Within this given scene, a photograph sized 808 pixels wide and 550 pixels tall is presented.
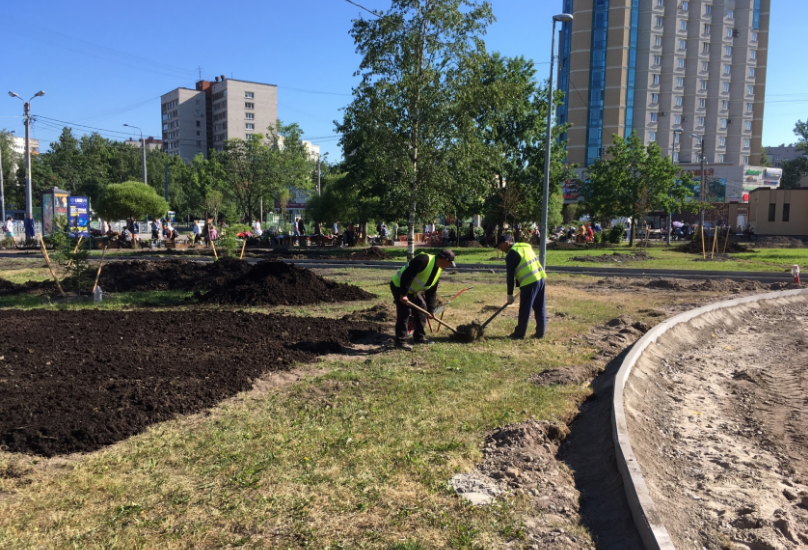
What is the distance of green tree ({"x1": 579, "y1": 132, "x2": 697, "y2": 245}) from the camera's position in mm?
34938

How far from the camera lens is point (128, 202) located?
3008 cm

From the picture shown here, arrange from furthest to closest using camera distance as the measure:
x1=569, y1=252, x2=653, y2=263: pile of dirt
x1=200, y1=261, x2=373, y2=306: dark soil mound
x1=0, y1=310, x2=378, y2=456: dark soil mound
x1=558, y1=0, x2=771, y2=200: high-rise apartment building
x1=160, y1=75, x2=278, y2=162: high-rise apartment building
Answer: x1=160, y1=75, x2=278, y2=162: high-rise apartment building, x1=558, y1=0, x2=771, y2=200: high-rise apartment building, x1=569, y1=252, x2=653, y2=263: pile of dirt, x1=200, y1=261, x2=373, y2=306: dark soil mound, x1=0, y1=310, x2=378, y2=456: dark soil mound

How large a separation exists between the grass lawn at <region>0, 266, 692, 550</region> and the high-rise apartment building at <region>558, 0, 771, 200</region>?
241 feet

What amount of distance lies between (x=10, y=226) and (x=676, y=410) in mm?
41749

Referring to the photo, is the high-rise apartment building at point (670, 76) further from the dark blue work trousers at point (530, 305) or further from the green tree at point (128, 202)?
the dark blue work trousers at point (530, 305)

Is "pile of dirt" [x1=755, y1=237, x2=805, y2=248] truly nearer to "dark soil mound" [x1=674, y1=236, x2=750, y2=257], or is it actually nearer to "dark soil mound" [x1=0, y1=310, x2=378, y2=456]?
"dark soil mound" [x1=674, y1=236, x2=750, y2=257]

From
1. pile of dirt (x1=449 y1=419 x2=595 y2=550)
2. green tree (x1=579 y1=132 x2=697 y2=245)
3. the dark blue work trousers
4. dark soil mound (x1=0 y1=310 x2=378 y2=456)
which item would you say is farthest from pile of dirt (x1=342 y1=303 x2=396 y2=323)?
green tree (x1=579 y1=132 x2=697 y2=245)

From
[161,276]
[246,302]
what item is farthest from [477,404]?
[161,276]

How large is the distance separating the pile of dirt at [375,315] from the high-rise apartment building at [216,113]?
10220 cm

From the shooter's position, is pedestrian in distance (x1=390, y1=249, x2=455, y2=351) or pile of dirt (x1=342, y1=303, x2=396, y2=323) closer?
pedestrian in distance (x1=390, y1=249, x2=455, y2=351)

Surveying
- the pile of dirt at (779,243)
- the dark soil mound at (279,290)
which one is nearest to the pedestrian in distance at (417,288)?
the dark soil mound at (279,290)

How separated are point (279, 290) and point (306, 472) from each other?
8421 mm

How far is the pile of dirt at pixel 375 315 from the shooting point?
34.6 feet

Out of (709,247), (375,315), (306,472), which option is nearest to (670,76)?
(709,247)
